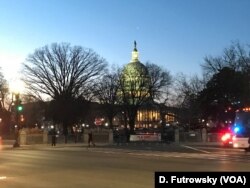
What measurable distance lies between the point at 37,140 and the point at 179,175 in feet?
191

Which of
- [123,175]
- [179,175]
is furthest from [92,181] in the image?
[179,175]

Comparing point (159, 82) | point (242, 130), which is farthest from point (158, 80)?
point (242, 130)

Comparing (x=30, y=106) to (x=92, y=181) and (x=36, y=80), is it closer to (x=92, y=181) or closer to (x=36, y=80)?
(x=36, y=80)

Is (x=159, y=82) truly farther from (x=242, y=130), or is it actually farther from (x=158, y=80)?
(x=242, y=130)

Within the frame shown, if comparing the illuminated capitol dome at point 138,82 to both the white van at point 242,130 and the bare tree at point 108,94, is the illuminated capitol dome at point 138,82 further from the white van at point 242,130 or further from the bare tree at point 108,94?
the white van at point 242,130

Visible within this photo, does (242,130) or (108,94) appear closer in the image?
(242,130)

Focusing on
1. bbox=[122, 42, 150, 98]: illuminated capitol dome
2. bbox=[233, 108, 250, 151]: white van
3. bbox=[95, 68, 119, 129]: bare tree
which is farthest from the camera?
bbox=[122, 42, 150, 98]: illuminated capitol dome

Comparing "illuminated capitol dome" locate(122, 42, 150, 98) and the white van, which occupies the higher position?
"illuminated capitol dome" locate(122, 42, 150, 98)

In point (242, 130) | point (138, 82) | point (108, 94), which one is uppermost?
point (138, 82)

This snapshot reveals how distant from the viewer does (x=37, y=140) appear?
220 ft

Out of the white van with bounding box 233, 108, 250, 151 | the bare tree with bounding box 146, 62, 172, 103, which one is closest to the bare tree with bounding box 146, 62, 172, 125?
the bare tree with bounding box 146, 62, 172, 103

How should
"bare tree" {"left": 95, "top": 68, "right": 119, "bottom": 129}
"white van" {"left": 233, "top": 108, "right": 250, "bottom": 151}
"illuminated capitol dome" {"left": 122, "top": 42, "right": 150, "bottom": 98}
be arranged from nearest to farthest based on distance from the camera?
"white van" {"left": 233, "top": 108, "right": 250, "bottom": 151} → "bare tree" {"left": 95, "top": 68, "right": 119, "bottom": 129} → "illuminated capitol dome" {"left": 122, "top": 42, "right": 150, "bottom": 98}

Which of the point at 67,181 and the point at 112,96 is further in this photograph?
the point at 112,96

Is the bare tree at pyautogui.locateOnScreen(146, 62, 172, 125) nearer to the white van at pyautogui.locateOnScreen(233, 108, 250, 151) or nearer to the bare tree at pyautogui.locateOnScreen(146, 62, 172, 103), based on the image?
the bare tree at pyautogui.locateOnScreen(146, 62, 172, 103)
